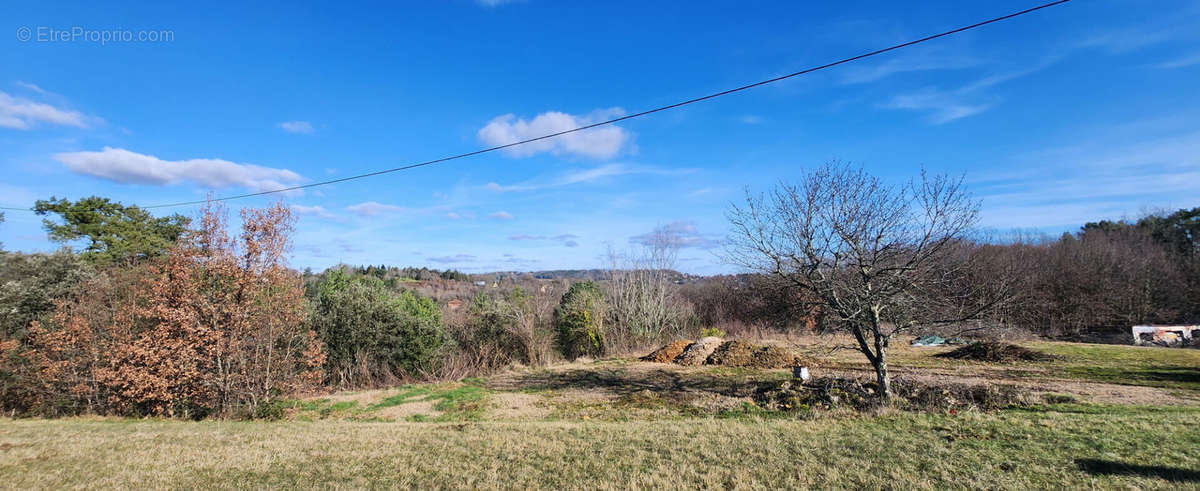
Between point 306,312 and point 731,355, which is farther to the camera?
point 731,355

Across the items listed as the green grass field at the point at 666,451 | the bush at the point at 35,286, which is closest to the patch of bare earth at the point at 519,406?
the green grass field at the point at 666,451

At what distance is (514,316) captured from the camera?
2459 cm

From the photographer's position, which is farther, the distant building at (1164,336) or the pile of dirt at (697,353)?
the distant building at (1164,336)

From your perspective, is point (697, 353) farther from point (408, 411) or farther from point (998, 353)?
point (408, 411)

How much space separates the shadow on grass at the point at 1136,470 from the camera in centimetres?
448

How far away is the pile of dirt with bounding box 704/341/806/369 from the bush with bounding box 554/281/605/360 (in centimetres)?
860

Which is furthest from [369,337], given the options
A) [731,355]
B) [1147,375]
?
[1147,375]

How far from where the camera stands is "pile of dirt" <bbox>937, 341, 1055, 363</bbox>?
15.3m

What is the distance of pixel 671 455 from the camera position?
5.75 metres

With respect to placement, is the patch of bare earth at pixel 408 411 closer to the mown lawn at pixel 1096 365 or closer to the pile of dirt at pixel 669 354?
the pile of dirt at pixel 669 354

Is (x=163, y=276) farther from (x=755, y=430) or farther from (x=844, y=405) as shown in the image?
(x=844, y=405)

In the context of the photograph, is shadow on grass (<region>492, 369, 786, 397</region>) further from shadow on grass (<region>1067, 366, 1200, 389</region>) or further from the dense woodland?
shadow on grass (<region>1067, 366, 1200, 389</region>)

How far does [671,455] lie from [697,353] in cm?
1254

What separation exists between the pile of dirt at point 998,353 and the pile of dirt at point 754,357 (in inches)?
218
